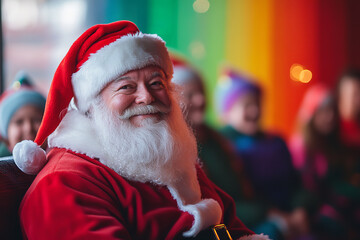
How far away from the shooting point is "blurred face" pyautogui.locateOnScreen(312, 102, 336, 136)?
12.6 feet

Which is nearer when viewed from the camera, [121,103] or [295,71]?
[121,103]

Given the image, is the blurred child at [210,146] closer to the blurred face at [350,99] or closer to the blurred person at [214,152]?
the blurred person at [214,152]

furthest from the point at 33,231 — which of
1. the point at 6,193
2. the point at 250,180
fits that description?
the point at 250,180

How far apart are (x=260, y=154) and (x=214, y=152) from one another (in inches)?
23.3

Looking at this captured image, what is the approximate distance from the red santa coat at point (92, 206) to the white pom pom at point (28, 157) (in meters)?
0.03

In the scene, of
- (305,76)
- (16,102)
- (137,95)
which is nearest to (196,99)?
(16,102)

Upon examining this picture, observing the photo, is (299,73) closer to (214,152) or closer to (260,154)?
(260,154)

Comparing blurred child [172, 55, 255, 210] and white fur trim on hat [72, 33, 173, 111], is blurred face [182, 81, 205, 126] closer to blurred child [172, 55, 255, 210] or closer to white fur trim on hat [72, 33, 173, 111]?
blurred child [172, 55, 255, 210]

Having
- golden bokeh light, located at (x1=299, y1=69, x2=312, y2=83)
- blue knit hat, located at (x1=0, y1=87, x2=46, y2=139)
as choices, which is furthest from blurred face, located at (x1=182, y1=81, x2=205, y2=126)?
golden bokeh light, located at (x1=299, y1=69, x2=312, y2=83)

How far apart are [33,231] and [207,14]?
2.82 metres

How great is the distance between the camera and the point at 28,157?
4.01 ft

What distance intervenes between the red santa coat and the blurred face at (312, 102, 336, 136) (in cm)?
278

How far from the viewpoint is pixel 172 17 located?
328 centimetres

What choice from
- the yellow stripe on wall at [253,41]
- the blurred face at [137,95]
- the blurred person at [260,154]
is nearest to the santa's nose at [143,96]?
the blurred face at [137,95]
